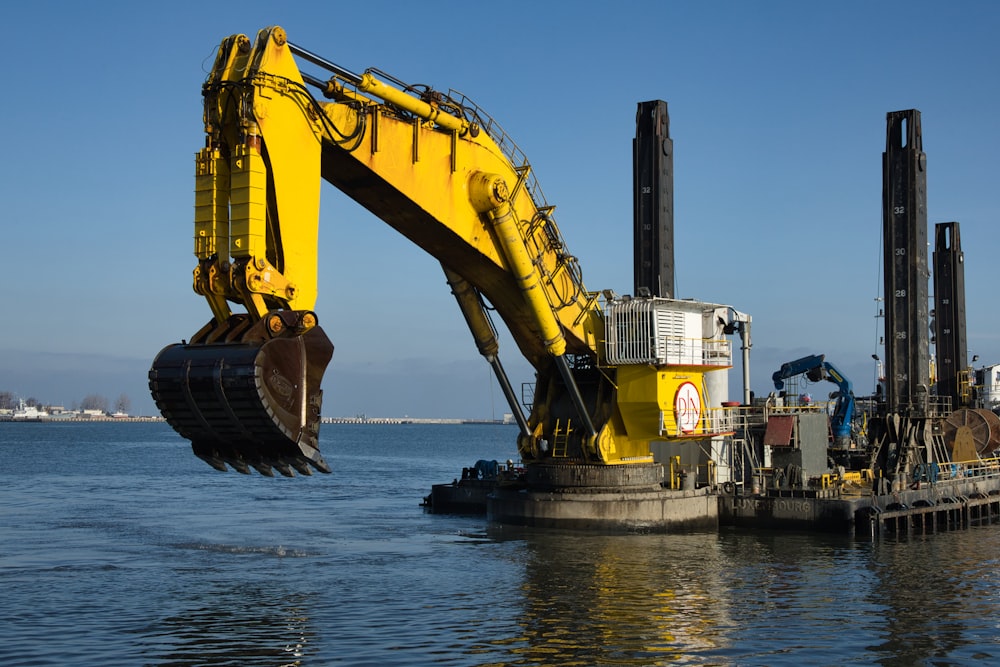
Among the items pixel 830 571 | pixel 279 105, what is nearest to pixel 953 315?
pixel 830 571

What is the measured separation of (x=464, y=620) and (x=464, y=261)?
1332 centimetres

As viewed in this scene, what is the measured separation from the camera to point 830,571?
95.3 ft

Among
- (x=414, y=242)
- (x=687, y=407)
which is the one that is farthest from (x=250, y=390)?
(x=687, y=407)

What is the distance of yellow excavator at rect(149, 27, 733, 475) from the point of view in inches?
760

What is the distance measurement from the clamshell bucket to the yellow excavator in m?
0.03

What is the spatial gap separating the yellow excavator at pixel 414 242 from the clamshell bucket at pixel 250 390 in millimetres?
31

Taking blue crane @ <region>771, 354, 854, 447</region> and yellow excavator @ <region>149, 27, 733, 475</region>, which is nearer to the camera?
yellow excavator @ <region>149, 27, 733, 475</region>

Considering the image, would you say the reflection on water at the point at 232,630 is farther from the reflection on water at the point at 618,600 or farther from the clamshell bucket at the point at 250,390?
the reflection on water at the point at 618,600

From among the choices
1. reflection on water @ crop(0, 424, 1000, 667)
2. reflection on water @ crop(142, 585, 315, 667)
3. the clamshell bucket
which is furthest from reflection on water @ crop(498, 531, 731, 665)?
the clamshell bucket

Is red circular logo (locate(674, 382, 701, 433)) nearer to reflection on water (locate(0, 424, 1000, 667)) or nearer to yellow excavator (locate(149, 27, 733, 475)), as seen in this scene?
yellow excavator (locate(149, 27, 733, 475))

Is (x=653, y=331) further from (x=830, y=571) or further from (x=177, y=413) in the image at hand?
(x=177, y=413)

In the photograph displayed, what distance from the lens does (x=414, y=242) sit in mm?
31328

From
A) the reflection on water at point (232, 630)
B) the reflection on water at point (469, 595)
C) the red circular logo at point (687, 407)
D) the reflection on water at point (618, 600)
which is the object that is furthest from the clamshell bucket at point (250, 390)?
the red circular logo at point (687, 407)

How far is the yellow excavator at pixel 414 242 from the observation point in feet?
63.4
